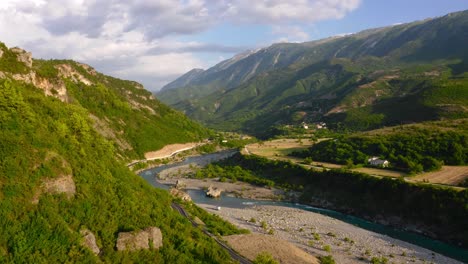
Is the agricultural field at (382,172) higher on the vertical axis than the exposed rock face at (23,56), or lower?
lower

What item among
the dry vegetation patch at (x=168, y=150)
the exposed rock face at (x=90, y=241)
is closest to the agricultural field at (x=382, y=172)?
the exposed rock face at (x=90, y=241)

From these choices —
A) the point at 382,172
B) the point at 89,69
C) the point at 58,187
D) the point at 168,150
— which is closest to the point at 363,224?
the point at 382,172

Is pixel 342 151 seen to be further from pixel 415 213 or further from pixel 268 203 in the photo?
pixel 415 213

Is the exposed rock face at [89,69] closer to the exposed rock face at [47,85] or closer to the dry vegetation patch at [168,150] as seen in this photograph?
the dry vegetation patch at [168,150]

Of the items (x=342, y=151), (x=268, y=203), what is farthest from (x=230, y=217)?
(x=342, y=151)

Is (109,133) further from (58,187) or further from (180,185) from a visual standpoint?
(58,187)
